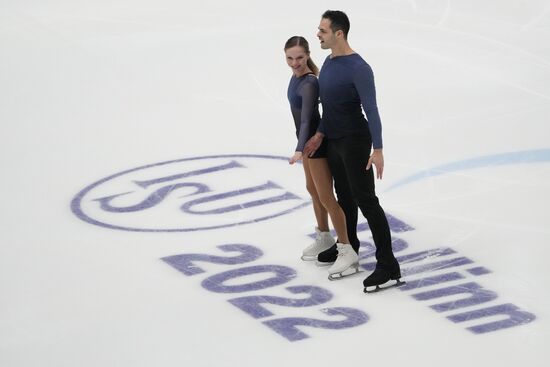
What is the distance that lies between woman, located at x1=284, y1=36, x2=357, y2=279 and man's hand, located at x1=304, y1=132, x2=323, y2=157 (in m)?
0.03

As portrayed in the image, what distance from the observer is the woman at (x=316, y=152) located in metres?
7.30

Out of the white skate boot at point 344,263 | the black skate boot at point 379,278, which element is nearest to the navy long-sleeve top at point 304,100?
the white skate boot at point 344,263

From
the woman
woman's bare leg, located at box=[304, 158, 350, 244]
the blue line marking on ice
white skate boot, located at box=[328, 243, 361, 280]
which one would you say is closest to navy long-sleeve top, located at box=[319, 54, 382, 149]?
the woman

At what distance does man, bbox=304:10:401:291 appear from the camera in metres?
7.03

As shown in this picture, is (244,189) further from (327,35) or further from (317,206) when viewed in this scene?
(327,35)

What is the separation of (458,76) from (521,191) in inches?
109

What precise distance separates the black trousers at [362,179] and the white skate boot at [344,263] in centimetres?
24

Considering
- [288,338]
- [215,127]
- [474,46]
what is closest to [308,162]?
[288,338]

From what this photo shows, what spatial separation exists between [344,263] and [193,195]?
184 centimetres

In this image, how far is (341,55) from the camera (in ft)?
23.5

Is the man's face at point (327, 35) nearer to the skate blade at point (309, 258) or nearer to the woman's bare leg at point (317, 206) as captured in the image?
the woman's bare leg at point (317, 206)

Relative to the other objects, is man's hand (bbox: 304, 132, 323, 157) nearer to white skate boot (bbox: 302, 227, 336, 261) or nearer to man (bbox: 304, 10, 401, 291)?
man (bbox: 304, 10, 401, 291)

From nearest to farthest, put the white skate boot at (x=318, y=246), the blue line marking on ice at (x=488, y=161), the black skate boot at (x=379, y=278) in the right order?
the black skate boot at (x=379, y=278) → the white skate boot at (x=318, y=246) → the blue line marking on ice at (x=488, y=161)

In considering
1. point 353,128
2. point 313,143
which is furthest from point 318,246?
point 353,128
